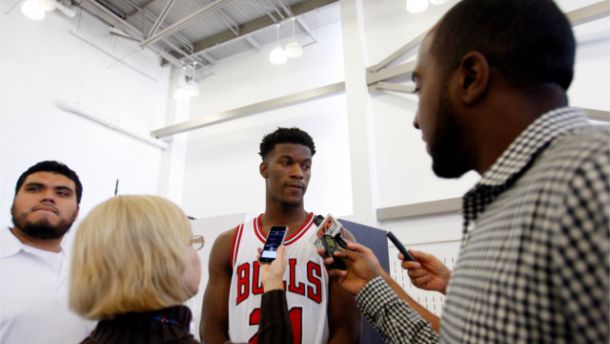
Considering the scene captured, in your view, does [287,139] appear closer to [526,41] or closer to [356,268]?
[356,268]

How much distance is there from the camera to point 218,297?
181 centimetres

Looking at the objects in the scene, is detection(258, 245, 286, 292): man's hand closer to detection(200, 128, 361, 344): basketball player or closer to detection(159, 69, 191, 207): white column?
detection(200, 128, 361, 344): basketball player

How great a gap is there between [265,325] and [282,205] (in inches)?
31.4

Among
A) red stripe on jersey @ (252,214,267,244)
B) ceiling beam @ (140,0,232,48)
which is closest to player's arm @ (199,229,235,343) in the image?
red stripe on jersey @ (252,214,267,244)

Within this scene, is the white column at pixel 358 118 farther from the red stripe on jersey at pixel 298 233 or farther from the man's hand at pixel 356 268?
the man's hand at pixel 356 268

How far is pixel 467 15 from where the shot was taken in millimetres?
859

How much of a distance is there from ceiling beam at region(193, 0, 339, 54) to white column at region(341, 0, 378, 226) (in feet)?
1.58

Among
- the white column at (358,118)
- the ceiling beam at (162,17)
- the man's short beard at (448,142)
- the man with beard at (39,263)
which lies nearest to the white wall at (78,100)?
the ceiling beam at (162,17)

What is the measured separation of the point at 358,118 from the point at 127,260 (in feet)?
13.6

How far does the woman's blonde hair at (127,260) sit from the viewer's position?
0.99 metres

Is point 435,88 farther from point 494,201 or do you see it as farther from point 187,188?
point 187,188

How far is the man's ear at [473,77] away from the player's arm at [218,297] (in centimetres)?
140

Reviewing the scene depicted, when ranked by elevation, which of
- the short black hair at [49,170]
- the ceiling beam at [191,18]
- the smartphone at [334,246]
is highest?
the ceiling beam at [191,18]

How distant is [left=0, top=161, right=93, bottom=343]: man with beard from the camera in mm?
1692
